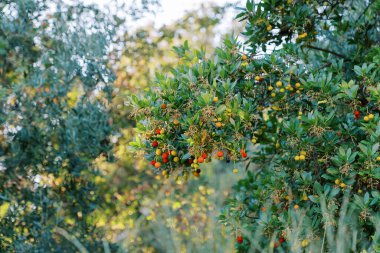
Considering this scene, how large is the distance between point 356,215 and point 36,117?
3.52 metres

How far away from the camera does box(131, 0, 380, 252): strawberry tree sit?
4230 mm

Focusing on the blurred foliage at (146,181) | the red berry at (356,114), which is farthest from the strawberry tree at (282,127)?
the blurred foliage at (146,181)

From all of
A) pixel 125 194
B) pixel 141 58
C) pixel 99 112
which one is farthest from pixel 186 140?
pixel 125 194

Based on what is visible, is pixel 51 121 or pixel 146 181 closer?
pixel 51 121

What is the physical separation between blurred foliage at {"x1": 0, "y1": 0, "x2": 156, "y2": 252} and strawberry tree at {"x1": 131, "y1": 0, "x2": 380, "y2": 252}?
80.9 inches

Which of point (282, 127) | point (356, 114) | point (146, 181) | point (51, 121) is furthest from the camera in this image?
point (146, 181)

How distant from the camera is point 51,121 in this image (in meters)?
6.60

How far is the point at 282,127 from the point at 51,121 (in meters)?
2.98

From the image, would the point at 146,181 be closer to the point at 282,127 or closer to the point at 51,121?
the point at 51,121

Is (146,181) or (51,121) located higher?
(146,181)

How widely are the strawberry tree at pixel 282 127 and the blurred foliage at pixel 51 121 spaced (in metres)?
2.06

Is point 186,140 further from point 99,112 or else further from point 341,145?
point 99,112

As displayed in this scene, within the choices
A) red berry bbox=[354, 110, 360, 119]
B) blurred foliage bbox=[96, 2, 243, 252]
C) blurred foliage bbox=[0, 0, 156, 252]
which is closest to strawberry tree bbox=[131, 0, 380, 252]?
red berry bbox=[354, 110, 360, 119]

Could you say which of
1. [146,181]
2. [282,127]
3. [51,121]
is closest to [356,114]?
[282,127]
